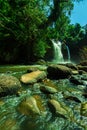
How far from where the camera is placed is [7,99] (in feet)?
26.6

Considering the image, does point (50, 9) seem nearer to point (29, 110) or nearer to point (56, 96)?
point (56, 96)

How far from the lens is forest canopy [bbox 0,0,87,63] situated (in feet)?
77.4

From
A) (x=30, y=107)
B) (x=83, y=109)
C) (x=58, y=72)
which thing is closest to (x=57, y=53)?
(x=58, y=72)

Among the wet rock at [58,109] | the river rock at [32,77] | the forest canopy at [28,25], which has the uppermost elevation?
the forest canopy at [28,25]

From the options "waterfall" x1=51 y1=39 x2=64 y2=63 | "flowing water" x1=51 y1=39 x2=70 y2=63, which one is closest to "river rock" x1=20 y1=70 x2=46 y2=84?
"flowing water" x1=51 y1=39 x2=70 y2=63

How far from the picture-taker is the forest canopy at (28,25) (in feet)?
77.4

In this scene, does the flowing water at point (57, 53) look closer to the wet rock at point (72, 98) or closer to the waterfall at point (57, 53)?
the waterfall at point (57, 53)

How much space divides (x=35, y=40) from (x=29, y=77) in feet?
47.0

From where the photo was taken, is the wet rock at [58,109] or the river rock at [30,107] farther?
the river rock at [30,107]

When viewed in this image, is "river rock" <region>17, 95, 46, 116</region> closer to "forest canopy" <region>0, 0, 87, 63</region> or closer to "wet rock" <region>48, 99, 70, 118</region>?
"wet rock" <region>48, 99, 70, 118</region>

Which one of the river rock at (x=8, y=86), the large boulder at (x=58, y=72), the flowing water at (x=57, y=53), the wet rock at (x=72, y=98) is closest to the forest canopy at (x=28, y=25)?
the flowing water at (x=57, y=53)

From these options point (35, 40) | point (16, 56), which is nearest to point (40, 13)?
point (35, 40)

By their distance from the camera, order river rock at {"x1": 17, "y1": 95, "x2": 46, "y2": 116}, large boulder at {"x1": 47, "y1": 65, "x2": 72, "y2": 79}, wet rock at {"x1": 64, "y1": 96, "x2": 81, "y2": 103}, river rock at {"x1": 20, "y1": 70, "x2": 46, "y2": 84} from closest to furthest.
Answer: river rock at {"x1": 17, "y1": 95, "x2": 46, "y2": 116} → wet rock at {"x1": 64, "y1": 96, "x2": 81, "y2": 103} → river rock at {"x1": 20, "y1": 70, "x2": 46, "y2": 84} → large boulder at {"x1": 47, "y1": 65, "x2": 72, "y2": 79}

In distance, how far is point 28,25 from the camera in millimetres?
23516
